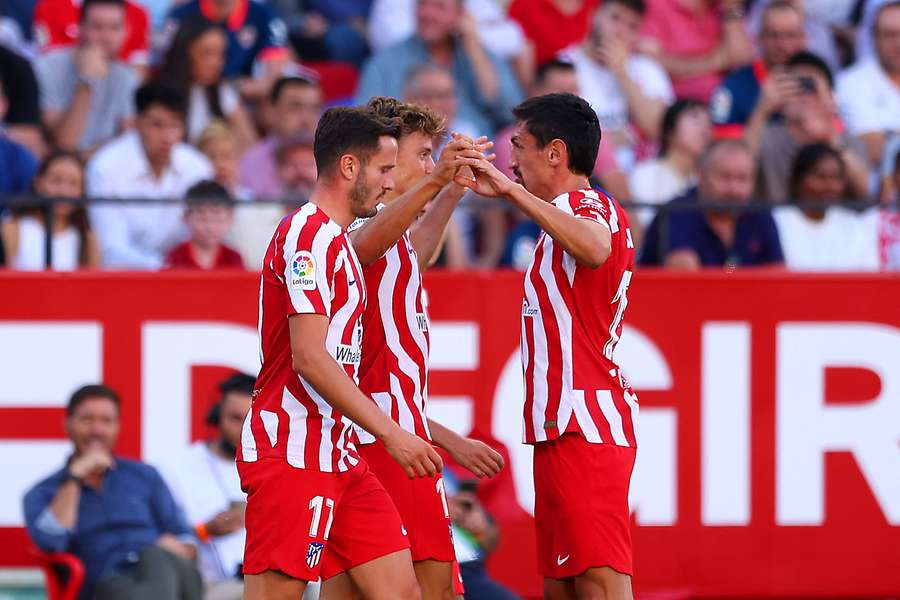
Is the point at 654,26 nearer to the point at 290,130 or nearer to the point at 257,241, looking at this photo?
the point at 290,130

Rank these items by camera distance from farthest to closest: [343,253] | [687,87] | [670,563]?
[687,87]
[670,563]
[343,253]

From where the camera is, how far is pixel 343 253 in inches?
225

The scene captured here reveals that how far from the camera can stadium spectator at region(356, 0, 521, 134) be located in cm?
1116

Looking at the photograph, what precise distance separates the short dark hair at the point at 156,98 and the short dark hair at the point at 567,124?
14.3 feet

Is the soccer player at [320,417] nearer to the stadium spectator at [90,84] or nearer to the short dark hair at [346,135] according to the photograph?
the short dark hair at [346,135]

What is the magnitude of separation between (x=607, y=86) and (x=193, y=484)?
184 inches

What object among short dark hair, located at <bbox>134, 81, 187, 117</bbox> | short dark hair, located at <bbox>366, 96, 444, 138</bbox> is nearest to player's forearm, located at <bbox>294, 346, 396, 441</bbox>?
short dark hair, located at <bbox>366, 96, 444, 138</bbox>

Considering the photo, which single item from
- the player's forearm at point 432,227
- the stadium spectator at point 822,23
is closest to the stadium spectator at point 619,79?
the stadium spectator at point 822,23

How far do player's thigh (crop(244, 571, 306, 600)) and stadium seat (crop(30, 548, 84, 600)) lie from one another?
8.17 feet

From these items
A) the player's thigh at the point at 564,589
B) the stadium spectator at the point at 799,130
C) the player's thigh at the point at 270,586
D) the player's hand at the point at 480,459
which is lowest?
the player's thigh at the point at 564,589

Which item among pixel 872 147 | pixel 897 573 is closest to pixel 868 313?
pixel 897 573

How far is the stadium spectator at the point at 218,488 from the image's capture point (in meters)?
8.34

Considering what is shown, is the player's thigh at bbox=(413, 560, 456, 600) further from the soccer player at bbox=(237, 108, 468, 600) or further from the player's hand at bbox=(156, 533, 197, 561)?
the player's hand at bbox=(156, 533, 197, 561)

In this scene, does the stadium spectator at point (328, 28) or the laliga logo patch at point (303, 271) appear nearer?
the laliga logo patch at point (303, 271)
